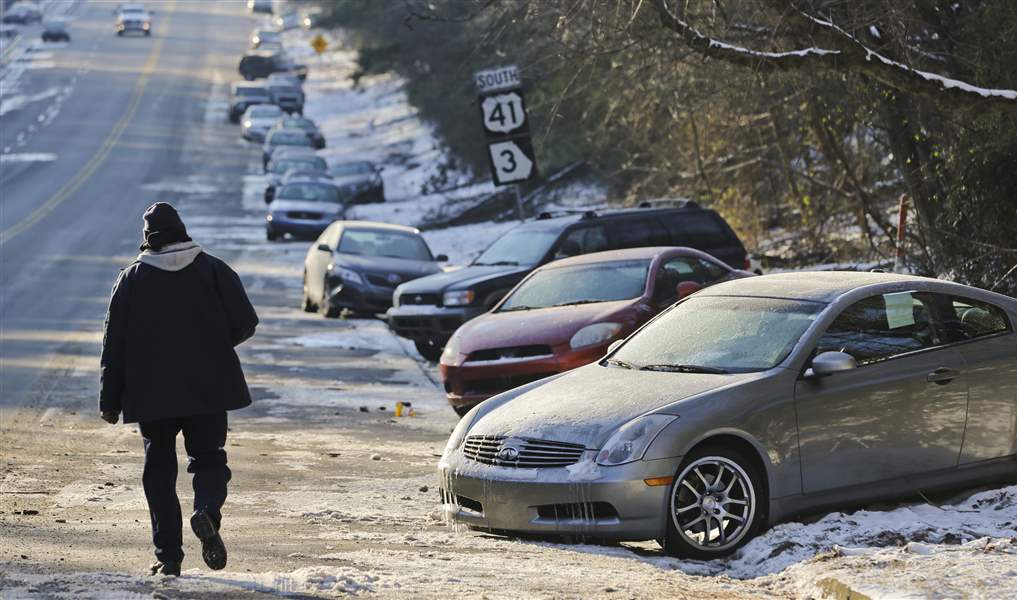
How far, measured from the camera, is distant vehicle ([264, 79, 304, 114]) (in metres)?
68.7

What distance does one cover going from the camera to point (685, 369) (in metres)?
8.95

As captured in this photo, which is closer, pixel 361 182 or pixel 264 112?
pixel 361 182

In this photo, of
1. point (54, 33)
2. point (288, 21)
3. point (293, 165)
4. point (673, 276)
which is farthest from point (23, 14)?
point (673, 276)

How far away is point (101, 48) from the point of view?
87.8 meters

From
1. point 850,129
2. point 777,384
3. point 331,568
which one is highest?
point 850,129

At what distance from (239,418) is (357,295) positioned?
26.7ft

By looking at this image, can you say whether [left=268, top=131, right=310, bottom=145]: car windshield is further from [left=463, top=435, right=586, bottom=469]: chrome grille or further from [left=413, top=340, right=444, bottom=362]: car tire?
[left=463, top=435, right=586, bottom=469]: chrome grille

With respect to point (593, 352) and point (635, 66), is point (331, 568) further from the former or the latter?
point (635, 66)

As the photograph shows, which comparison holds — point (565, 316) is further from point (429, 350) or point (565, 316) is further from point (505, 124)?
point (505, 124)

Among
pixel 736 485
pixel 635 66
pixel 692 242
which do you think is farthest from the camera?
pixel 635 66

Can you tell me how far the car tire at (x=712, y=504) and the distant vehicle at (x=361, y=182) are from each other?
1446 inches

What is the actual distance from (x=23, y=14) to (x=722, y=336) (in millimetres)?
96021

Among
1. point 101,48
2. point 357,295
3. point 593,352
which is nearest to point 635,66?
point 357,295

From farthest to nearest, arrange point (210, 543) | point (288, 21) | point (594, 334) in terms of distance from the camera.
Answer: point (288, 21) < point (594, 334) < point (210, 543)
